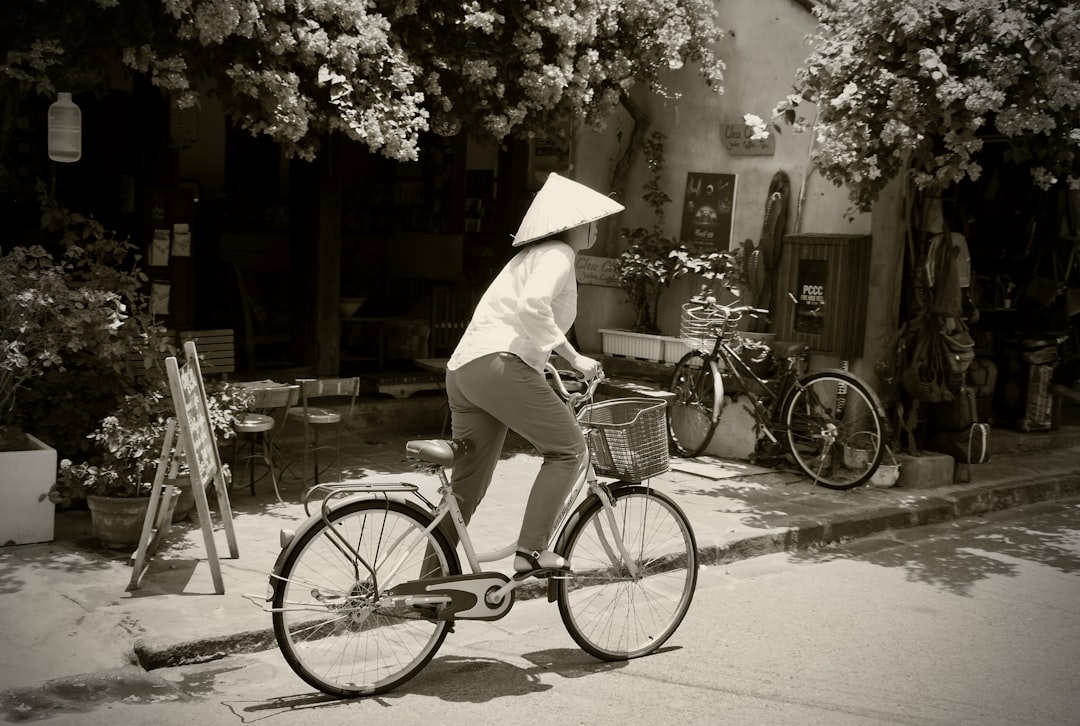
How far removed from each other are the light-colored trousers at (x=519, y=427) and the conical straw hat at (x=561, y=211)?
0.62m

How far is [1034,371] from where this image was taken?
11.5 metres

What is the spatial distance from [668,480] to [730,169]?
357 cm

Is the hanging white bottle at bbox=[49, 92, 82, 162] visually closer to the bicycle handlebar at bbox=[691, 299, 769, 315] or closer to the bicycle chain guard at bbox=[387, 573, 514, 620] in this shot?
the bicycle chain guard at bbox=[387, 573, 514, 620]

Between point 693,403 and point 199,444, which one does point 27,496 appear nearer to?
point 199,444

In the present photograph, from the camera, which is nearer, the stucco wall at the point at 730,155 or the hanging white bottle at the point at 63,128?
the hanging white bottle at the point at 63,128

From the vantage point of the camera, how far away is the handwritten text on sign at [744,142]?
1080 centimetres

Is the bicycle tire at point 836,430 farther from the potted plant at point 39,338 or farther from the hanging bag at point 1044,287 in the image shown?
the potted plant at point 39,338

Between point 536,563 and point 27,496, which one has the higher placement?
point 536,563

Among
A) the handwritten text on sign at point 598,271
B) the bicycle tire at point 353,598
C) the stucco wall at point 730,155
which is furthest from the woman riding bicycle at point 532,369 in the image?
the handwritten text on sign at point 598,271

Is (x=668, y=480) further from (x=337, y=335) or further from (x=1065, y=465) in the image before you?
(x=1065, y=465)

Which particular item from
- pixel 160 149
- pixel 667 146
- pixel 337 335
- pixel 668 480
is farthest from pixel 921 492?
pixel 160 149

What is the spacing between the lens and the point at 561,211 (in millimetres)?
5191

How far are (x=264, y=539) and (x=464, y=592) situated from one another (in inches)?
99.8

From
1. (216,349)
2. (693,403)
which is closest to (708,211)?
(693,403)
